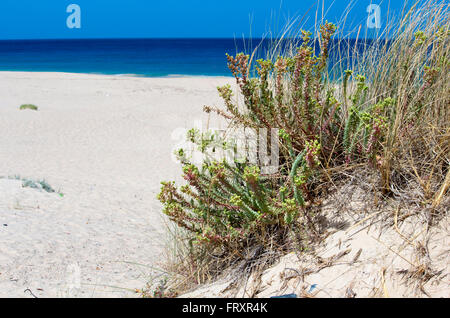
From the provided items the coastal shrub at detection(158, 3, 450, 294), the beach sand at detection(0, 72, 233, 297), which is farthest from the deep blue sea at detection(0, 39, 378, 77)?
the beach sand at detection(0, 72, 233, 297)

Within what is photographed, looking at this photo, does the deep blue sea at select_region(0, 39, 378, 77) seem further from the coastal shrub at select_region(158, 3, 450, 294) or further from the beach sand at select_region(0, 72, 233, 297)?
the beach sand at select_region(0, 72, 233, 297)

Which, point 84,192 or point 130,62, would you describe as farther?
point 130,62

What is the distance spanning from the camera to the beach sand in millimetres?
3037

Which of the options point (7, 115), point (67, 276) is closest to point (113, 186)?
point (67, 276)

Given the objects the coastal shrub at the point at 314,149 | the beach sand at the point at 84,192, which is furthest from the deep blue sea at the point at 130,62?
the beach sand at the point at 84,192

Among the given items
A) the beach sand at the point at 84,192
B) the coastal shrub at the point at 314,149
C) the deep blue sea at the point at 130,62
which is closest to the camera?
the coastal shrub at the point at 314,149

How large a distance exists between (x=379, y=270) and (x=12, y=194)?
14.8 ft

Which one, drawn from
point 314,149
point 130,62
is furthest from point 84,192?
point 130,62

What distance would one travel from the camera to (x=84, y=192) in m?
A: 5.68

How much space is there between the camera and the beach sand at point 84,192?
304 centimetres

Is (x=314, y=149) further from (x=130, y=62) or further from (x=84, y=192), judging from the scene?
(x=130, y=62)

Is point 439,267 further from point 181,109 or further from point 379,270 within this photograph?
point 181,109

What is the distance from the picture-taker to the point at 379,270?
1729mm

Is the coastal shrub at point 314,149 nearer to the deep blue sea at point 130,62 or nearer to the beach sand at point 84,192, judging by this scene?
the beach sand at point 84,192
